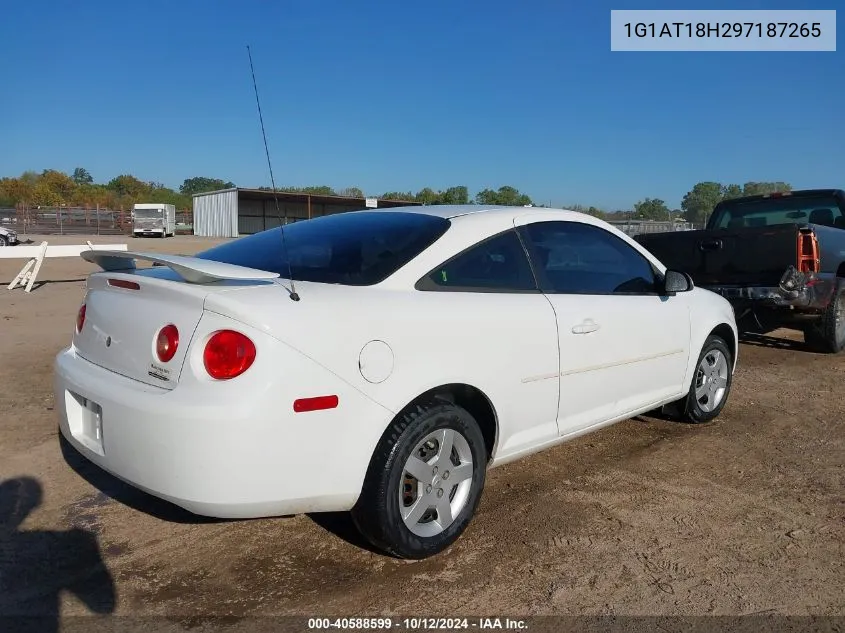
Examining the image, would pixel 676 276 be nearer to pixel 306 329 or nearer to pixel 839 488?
pixel 839 488

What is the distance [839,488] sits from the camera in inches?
151

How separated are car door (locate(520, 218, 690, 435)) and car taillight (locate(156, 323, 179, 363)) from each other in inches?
72.7

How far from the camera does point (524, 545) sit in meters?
3.13

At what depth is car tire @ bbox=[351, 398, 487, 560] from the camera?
9.09 feet

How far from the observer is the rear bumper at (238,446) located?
2441mm

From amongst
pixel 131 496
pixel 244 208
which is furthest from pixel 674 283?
pixel 244 208

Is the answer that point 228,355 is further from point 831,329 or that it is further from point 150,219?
point 150,219

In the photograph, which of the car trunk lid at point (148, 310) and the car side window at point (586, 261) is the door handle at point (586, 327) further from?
the car trunk lid at point (148, 310)

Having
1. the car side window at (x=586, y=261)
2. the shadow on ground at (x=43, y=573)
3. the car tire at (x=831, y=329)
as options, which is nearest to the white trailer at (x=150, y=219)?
the car tire at (x=831, y=329)

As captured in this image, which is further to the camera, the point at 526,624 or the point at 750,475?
the point at 750,475

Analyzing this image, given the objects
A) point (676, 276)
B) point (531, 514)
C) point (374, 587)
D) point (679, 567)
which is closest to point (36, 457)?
point (374, 587)

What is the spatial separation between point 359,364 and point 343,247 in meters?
0.84

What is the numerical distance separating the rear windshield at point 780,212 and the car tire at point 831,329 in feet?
4.59

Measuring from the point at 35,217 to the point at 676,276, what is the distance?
56.1m
